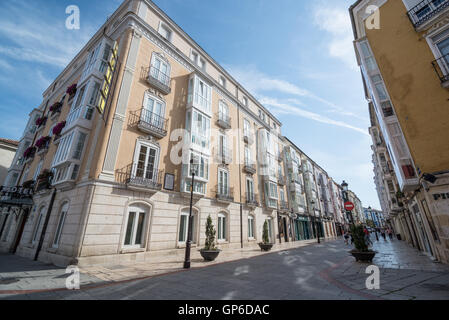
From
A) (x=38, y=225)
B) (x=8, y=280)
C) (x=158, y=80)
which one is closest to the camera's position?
(x=8, y=280)

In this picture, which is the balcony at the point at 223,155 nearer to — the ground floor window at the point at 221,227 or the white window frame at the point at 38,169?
the ground floor window at the point at 221,227

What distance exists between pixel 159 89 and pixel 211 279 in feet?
41.8

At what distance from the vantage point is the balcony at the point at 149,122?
11.9 m

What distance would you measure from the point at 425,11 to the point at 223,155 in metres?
16.2

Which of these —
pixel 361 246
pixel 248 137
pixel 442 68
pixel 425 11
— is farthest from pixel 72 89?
pixel 425 11

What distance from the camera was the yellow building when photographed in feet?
29.5

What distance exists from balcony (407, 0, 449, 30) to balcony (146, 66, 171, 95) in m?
16.0

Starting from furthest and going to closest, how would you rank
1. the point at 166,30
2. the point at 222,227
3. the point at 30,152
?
1. the point at 30,152
2. the point at 222,227
3. the point at 166,30

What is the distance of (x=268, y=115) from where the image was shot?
29656 millimetres

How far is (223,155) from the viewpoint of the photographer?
18266 mm

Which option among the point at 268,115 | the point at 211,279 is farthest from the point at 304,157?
the point at 211,279

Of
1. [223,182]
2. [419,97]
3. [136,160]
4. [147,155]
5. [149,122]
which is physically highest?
[149,122]

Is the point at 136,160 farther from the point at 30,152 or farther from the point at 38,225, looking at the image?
the point at 30,152
